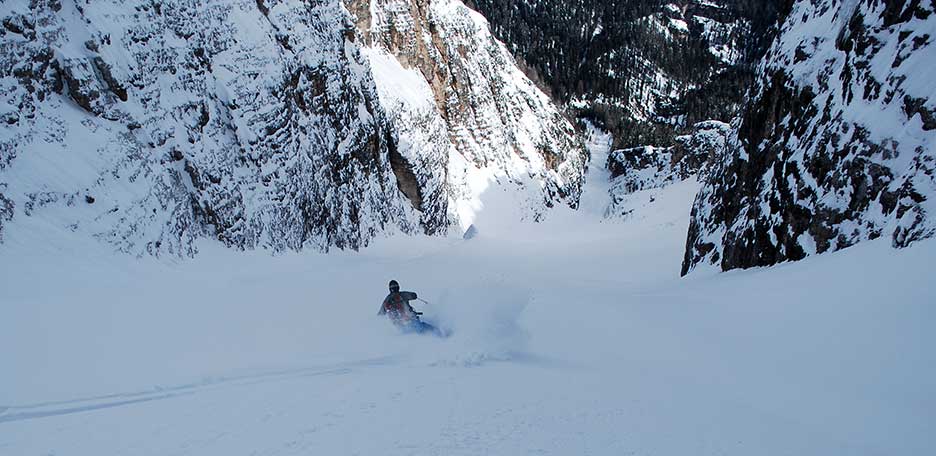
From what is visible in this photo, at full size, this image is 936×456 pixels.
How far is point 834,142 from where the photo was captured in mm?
12148

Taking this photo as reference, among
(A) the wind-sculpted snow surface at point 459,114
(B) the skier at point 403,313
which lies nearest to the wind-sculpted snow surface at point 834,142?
(B) the skier at point 403,313

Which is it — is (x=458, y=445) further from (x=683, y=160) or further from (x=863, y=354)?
(x=683, y=160)

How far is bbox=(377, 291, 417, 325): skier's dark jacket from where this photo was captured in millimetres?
11852

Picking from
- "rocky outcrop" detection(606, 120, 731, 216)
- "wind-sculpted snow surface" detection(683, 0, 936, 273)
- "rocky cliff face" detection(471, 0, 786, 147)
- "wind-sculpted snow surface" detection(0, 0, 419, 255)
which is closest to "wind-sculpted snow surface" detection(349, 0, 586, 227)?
"rocky outcrop" detection(606, 120, 731, 216)

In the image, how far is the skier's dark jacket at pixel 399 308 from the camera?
11.9 meters

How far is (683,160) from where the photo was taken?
202ft

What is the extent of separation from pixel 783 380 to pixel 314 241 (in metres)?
17.7

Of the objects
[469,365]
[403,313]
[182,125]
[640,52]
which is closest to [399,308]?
[403,313]

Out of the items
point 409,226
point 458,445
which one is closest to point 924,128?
point 458,445

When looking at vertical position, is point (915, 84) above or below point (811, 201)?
above

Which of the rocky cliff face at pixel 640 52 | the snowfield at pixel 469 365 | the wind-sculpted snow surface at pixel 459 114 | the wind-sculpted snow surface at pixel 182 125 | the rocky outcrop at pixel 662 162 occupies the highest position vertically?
the rocky cliff face at pixel 640 52

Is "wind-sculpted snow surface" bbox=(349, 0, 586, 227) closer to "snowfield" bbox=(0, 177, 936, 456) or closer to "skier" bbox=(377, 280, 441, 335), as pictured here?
"snowfield" bbox=(0, 177, 936, 456)

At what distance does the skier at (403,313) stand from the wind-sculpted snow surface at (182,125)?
6936mm

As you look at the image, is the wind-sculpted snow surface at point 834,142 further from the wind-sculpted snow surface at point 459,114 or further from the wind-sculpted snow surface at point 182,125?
the wind-sculpted snow surface at point 459,114
